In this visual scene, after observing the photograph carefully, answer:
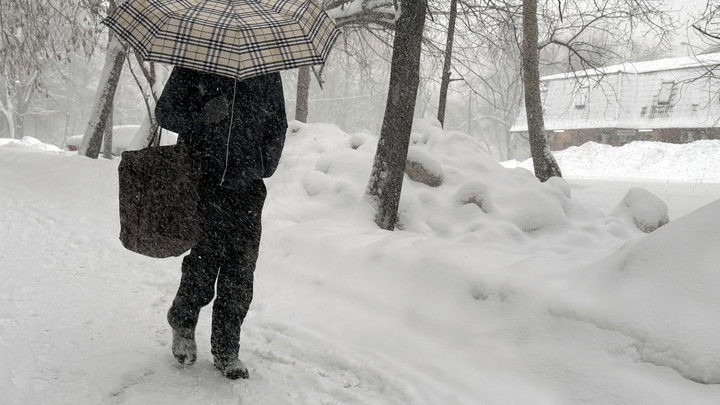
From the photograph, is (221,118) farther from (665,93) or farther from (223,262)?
(665,93)

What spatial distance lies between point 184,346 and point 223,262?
0.55 m

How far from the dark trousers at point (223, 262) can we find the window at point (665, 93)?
36.4m

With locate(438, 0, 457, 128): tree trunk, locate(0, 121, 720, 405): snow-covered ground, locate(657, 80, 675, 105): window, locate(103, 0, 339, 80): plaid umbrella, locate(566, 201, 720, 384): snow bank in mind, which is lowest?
locate(0, 121, 720, 405): snow-covered ground

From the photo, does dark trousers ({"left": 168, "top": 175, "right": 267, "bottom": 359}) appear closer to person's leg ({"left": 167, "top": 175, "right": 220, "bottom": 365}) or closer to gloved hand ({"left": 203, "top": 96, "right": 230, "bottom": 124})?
person's leg ({"left": 167, "top": 175, "right": 220, "bottom": 365})

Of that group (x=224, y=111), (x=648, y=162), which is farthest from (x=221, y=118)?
(x=648, y=162)

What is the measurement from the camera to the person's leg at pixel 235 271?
3172 mm

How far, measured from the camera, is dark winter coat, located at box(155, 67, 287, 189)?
120 inches

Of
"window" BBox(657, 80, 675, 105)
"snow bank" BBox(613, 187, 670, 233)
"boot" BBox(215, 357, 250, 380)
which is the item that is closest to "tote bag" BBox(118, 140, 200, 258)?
"boot" BBox(215, 357, 250, 380)

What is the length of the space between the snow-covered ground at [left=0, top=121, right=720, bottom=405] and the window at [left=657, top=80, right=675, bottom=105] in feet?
104

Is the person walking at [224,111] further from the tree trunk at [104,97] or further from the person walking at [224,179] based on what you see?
the tree trunk at [104,97]

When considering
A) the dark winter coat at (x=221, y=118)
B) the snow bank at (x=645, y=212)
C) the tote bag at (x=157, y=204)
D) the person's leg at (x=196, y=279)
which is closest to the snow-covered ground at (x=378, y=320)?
the person's leg at (x=196, y=279)

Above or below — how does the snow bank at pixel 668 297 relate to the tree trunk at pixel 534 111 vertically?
below

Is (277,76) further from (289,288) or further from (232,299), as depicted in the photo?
(289,288)

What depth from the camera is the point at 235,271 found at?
3.23m
